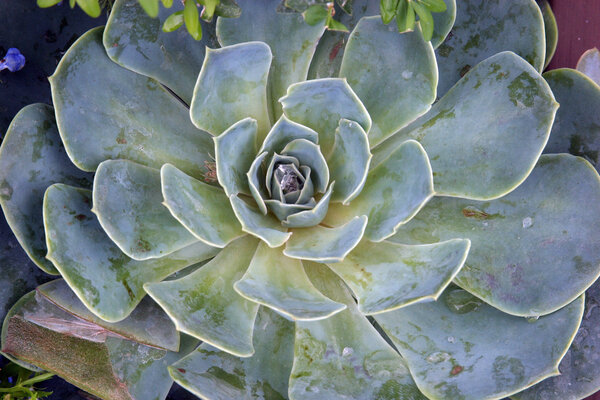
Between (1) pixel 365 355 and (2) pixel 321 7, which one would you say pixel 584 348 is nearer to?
(1) pixel 365 355

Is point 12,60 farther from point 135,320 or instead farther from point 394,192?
point 394,192

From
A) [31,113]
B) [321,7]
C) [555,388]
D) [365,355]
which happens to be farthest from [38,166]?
[555,388]

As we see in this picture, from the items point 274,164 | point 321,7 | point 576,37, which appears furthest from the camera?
point 576,37

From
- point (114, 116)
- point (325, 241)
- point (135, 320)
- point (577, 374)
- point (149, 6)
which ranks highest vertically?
point (149, 6)

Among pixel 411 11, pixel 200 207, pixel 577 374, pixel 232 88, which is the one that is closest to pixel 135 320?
pixel 200 207

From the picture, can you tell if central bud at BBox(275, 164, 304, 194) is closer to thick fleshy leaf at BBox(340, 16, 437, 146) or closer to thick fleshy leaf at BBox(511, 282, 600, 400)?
thick fleshy leaf at BBox(340, 16, 437, 146)

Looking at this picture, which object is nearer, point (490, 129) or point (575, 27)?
point (490, 129)

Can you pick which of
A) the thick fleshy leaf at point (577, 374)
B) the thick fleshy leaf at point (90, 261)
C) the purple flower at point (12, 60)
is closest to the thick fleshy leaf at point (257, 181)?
the thick fleshy leaf at point (90, 261)
